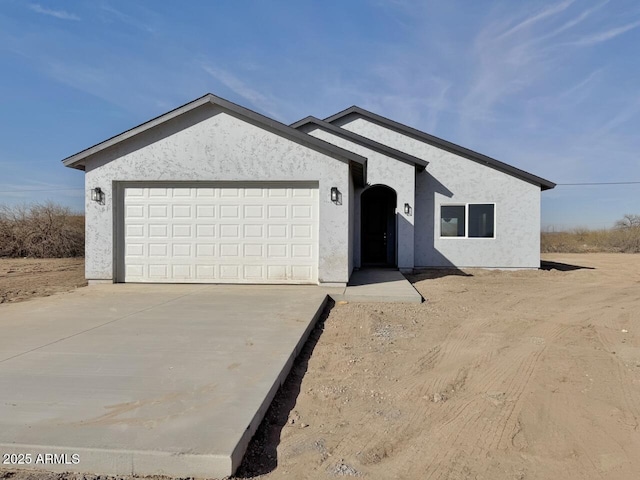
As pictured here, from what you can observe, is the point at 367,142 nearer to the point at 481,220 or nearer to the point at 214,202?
the point at 481,220

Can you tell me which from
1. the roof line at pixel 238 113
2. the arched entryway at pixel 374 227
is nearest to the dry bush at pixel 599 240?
the arched entryway at pixel 374 227

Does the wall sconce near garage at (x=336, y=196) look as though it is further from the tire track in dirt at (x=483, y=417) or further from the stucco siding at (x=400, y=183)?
the tire track in dirt at (x=483, y=417)

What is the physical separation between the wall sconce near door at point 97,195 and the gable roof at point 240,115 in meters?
0.82

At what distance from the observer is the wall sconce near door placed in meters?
10.2

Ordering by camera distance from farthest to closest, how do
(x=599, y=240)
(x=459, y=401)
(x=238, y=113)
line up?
(x=599, y=240) < (x=238, y=113) < (x=459, y=401)

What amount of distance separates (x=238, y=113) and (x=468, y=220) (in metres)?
9.25

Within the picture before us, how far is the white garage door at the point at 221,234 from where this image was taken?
10.2 metres

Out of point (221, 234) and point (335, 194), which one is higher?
point (335, 194)

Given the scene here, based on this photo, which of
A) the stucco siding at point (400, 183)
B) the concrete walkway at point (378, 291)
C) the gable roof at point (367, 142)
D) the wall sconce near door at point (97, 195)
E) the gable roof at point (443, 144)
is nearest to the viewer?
the concrete walkway at point (378, 291)

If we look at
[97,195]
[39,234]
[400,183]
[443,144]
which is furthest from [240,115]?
[39,234]

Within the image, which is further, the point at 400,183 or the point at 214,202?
the point at 400,183

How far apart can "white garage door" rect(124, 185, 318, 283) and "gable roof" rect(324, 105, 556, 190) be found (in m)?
6.93

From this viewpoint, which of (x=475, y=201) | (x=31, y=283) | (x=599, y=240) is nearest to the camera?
(x=31, y=283)

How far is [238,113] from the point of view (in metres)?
9.86
